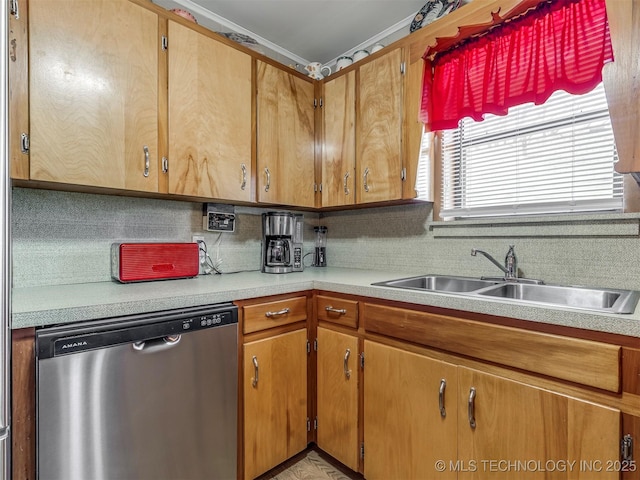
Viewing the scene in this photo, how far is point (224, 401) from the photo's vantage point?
1375 mm

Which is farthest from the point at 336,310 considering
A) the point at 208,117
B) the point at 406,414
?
the point at 208,117

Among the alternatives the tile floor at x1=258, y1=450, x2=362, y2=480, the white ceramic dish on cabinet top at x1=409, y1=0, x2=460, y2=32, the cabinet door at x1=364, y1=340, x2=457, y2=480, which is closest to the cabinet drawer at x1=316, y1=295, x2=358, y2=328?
the cabinet door at x1=364, y1=340, x2=457, y2=480

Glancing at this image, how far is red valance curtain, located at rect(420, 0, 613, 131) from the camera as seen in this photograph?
1.30 meters

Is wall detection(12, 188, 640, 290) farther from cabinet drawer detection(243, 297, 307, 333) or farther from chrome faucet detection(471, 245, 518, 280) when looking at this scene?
cabinet drawer detection(243, 297, 307, 333)

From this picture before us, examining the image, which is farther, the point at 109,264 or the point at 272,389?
the point at 109,264

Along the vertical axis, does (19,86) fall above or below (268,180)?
above

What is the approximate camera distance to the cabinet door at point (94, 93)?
1244mm

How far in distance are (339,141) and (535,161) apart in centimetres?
105

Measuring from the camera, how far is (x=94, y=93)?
136 cm

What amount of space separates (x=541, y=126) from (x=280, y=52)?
1750 millimetres

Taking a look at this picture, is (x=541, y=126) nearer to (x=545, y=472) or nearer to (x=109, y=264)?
(x=545, y=472)

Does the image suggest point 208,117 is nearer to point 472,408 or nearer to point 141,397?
point 141,397

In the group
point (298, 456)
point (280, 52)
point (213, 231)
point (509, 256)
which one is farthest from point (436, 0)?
point (298, 456)

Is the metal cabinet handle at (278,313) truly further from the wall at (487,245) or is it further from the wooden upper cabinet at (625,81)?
the wooden upper cabinet at (625,81)
